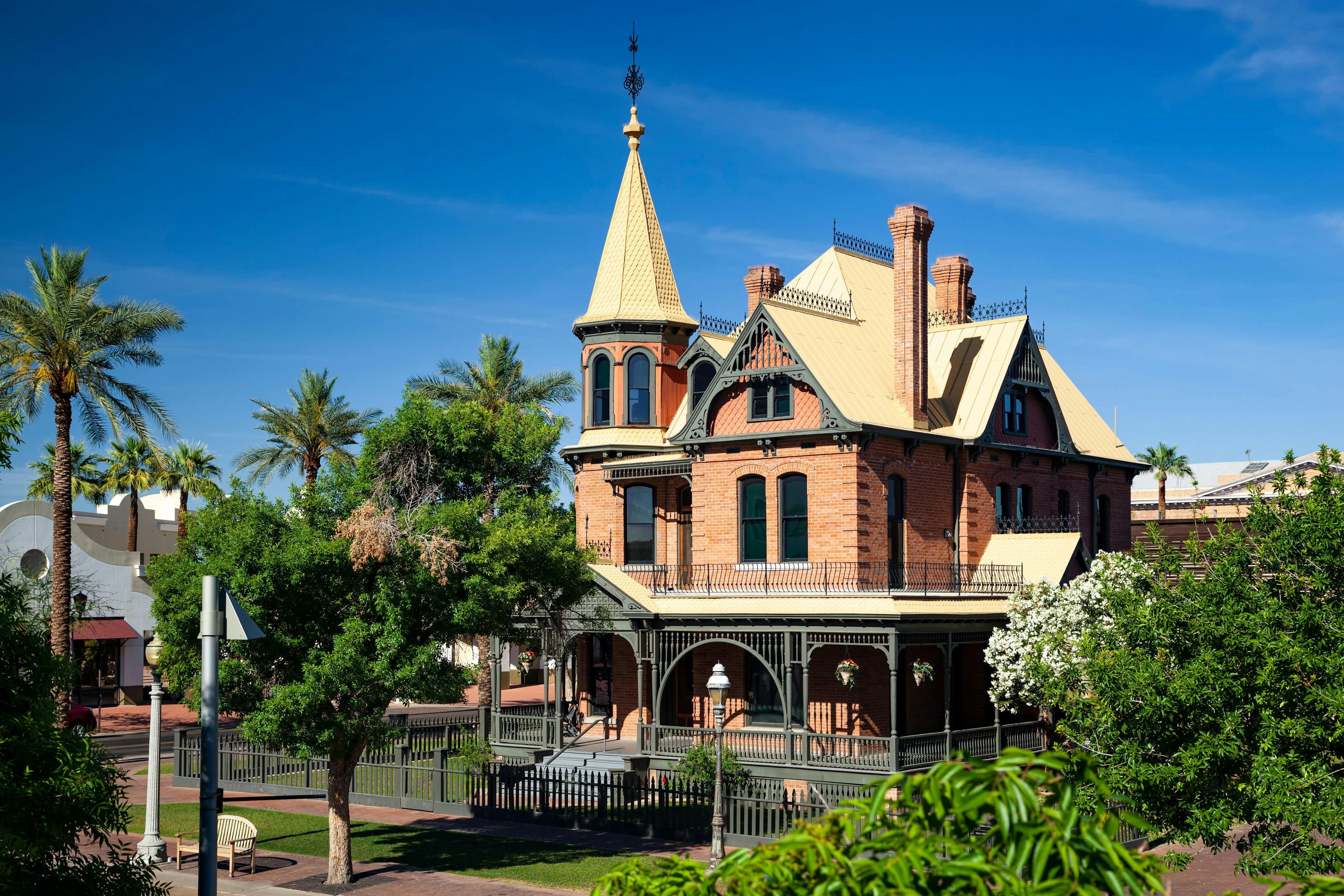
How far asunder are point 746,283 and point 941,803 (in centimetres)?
3477

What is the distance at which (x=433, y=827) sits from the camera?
2594 cm

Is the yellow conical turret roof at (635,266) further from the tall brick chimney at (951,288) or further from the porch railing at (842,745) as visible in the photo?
the porch railing at (842,745)

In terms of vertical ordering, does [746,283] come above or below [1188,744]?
above

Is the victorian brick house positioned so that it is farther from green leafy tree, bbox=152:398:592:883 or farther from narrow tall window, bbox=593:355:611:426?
green leafy tree, bbox=152:398:592:883

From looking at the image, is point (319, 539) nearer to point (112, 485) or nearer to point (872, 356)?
point (872, 356)

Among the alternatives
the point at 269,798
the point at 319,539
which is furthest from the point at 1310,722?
the point at 269,798

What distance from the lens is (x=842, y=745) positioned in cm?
2975

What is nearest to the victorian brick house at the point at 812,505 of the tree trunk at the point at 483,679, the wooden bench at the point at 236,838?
the wooden bench at the point at 236,838

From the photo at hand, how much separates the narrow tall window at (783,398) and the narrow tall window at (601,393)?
6988 millimetres

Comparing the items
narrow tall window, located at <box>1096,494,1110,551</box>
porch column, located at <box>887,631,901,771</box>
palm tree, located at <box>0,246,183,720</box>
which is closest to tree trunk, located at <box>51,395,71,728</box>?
palm tree, located at <box>0,246,183,720</box>

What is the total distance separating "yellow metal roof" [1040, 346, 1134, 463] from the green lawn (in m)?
22.5

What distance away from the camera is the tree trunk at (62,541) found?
114ft

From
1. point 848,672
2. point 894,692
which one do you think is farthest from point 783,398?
point 894,692

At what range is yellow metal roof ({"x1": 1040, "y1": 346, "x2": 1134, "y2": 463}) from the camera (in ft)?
129
